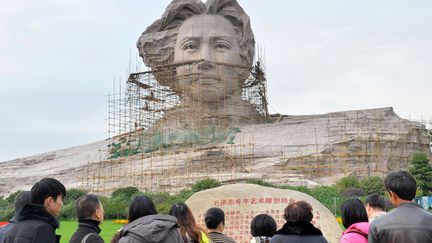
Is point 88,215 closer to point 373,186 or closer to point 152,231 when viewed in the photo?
point 152,231

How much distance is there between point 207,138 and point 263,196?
1789 centimetres

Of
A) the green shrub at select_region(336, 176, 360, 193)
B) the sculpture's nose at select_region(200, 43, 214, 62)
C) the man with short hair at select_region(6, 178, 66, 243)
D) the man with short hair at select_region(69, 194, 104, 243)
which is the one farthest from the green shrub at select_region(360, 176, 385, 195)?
the man with short hair at select_region(6, 178, 66, 243)

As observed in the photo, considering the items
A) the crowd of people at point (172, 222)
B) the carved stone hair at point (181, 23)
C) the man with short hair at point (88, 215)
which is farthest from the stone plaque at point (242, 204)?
the carved stone hair at point (181, 23)

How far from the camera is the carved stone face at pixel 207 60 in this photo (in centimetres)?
2711

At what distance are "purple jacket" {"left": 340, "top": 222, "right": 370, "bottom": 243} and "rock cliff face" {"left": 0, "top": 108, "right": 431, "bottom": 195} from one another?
1593 cm

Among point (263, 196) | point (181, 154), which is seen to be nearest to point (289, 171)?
point (181, 154)

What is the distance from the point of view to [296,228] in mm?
3965

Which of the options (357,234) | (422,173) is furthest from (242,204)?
(422,173)

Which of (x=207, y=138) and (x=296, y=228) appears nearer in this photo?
(x=296, y=228)

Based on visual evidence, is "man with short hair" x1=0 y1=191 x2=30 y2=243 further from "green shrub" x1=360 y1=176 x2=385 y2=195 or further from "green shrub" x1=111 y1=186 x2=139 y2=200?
"green shrub" x1=111 y1=186 x2=139 y2=200

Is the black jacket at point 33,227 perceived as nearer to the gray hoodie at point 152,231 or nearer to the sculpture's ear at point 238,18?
the gray hoodie at point 152,231

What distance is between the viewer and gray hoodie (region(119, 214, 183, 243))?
141 inches

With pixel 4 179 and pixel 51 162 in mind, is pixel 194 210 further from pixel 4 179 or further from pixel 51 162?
pixel 51 162

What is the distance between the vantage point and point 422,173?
18.7 meters
